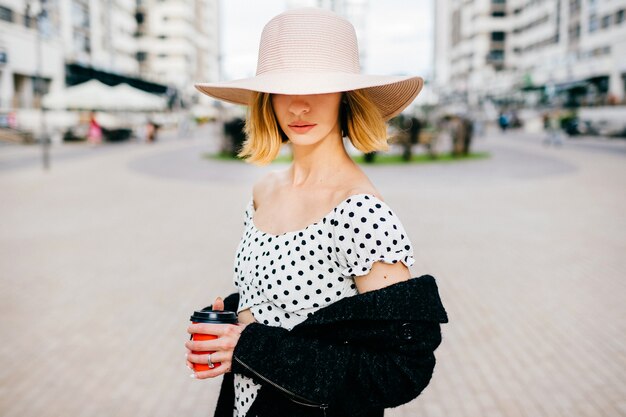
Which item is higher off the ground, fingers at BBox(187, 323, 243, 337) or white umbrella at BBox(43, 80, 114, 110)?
white umbrella at BBox(43, 80, 114, 110)

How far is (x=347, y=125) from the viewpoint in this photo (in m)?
1.74

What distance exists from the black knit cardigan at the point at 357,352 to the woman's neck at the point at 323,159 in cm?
41

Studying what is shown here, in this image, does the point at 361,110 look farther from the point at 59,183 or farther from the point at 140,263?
the point at 59,183

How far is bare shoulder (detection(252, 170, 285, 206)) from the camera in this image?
1910 millimetres

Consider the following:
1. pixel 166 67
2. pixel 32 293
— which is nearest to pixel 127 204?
pixel 32 293

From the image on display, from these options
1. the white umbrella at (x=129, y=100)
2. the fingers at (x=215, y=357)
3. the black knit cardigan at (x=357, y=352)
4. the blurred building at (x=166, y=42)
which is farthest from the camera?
the blurred building at (x=166, y=42)

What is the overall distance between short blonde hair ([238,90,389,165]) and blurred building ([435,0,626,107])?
43.0m

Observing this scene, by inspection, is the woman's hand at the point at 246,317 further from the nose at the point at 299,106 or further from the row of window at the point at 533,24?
the row of window at the point at 533,24

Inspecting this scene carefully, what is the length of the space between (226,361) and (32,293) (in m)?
5.26

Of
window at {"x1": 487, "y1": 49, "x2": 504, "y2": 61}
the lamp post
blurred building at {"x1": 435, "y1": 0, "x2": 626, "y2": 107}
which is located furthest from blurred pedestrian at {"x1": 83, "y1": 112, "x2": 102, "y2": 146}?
window at {"x1": 487, "y1": 49, "x2": 504, "y2": 61}

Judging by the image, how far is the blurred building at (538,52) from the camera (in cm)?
5031

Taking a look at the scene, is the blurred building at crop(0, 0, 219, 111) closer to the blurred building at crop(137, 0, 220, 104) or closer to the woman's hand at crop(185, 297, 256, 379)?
the blurred building at crop(137, 0, 220, 104)

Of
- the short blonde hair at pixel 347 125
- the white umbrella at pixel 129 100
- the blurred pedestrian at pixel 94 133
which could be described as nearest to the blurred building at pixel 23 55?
the blurred pedestrian at pixel 94 133

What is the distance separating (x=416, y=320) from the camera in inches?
53.0
